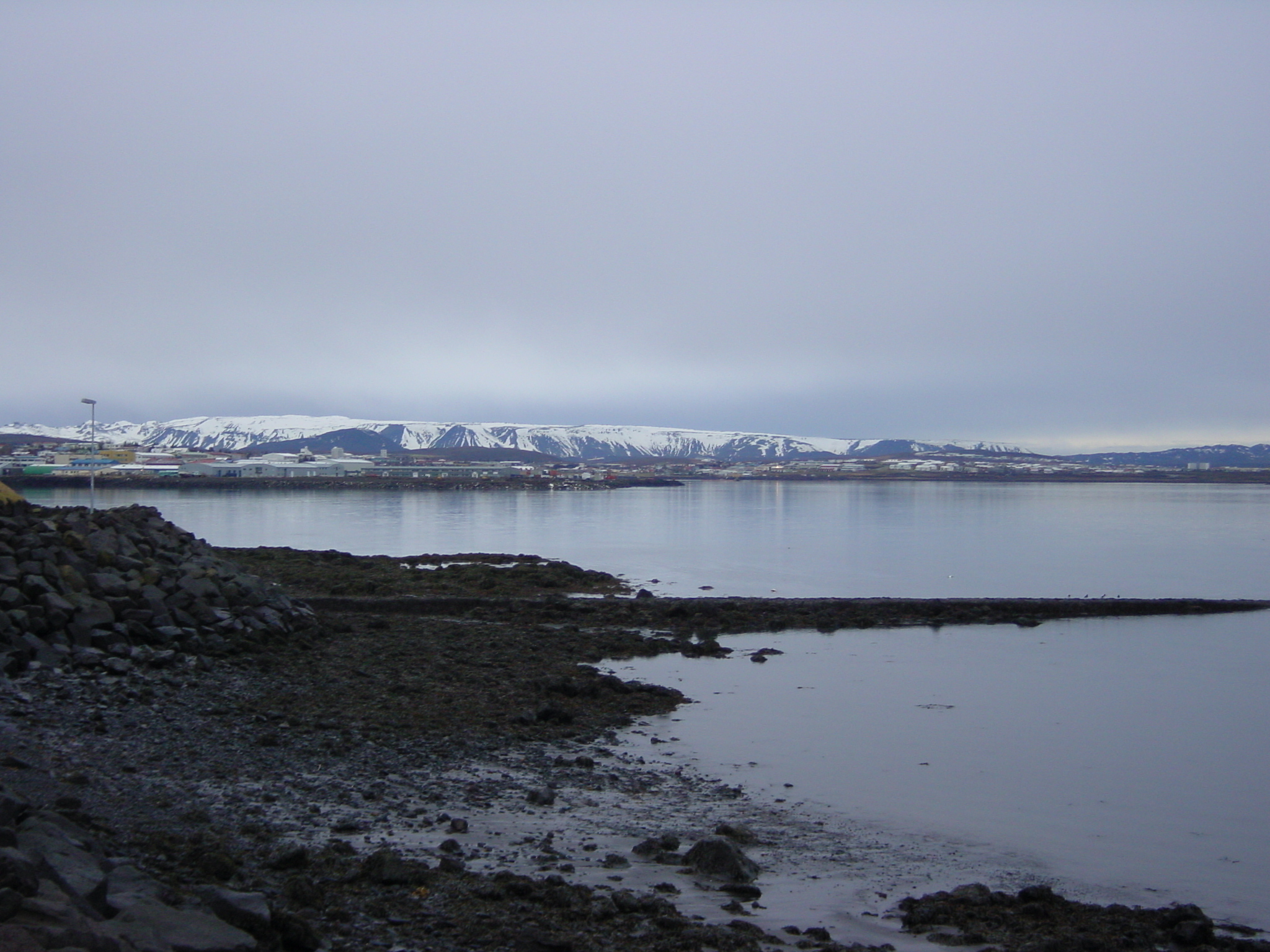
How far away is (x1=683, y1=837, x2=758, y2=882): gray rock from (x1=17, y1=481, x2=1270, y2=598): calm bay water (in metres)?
15.5

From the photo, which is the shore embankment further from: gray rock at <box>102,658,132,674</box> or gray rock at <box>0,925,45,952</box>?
gray rock at <box>0,925,45,952</box>

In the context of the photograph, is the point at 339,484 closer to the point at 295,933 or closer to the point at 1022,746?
the point at 1022,746

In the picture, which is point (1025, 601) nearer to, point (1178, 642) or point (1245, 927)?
point (1178, 642)

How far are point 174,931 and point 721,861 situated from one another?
2792mm

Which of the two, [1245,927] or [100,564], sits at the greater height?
[100,564]

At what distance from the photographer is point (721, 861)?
16.9 feet

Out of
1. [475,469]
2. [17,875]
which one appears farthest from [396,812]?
[475,469]

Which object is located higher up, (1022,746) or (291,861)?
(291,861)

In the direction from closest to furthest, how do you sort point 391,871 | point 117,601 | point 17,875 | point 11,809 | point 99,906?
point 17,875, point 99,906, point 11,809, point 391,871, point 117,601

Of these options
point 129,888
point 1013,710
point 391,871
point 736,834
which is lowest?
point 1013,710

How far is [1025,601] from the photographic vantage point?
58.0 ft

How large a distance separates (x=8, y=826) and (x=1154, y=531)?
4723cm

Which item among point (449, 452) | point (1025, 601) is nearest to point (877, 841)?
point (1025, 601)

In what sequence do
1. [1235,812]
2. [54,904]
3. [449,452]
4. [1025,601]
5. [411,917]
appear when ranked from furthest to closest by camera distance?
[449,452] → [1025,601] → [1235,812] → [411,917] → [54,904]
